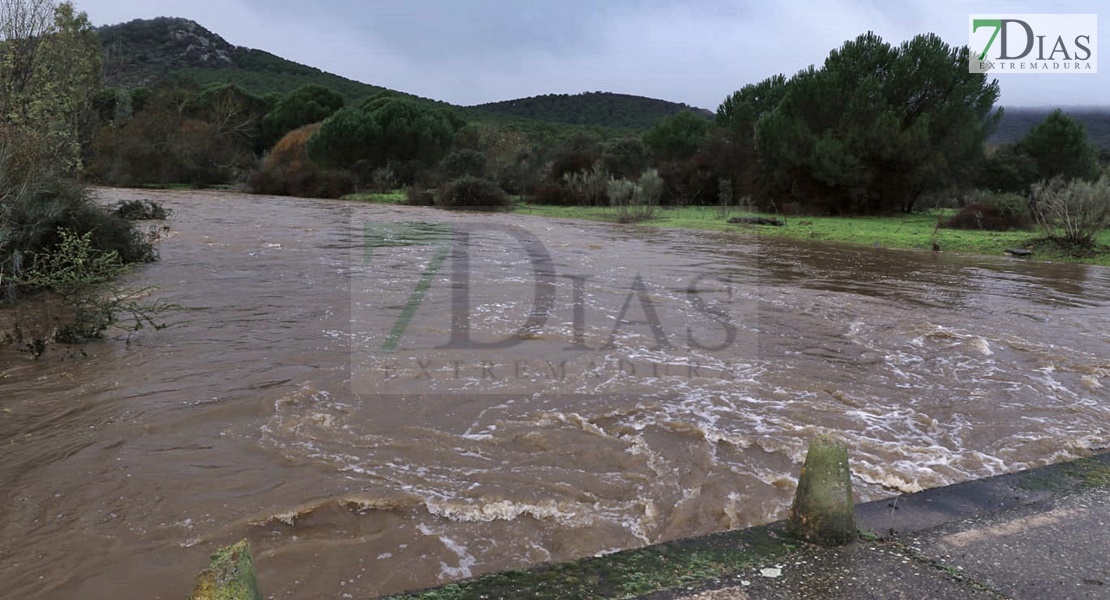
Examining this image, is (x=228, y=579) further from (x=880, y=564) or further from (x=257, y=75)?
(x=257, y=75)

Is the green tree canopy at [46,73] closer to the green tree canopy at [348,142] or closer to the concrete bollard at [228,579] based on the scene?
the concrete bollard at [228,579]

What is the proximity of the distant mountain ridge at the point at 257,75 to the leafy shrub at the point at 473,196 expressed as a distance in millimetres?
41674

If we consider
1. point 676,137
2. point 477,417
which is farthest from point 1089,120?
point 477,417

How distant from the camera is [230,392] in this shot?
5.89m

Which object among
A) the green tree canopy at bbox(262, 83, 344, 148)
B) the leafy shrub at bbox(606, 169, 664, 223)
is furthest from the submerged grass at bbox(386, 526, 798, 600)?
the green tree canopy at bbox(262, 83, 344, 148)

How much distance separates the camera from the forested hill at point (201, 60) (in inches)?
3255

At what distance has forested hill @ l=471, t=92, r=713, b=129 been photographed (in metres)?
79.8

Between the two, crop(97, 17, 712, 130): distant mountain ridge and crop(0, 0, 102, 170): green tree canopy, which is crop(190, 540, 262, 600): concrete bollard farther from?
crop(97, 17, 712, 130): distant mountain ridge

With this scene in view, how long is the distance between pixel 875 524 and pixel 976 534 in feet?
1.21

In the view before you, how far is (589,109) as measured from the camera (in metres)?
82.9

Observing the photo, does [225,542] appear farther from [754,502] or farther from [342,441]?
[754,502]

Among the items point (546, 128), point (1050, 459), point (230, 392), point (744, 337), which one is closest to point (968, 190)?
point (744, 337)

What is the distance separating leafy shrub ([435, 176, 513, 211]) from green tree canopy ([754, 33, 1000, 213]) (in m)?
11.9

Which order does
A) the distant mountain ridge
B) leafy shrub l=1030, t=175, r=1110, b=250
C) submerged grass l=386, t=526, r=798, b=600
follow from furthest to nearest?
the distant mountain ridge < leafy shrub l=1030, t=175, r=1110, b=250 < submerged grass l=386, t=526, r=798, b=600
